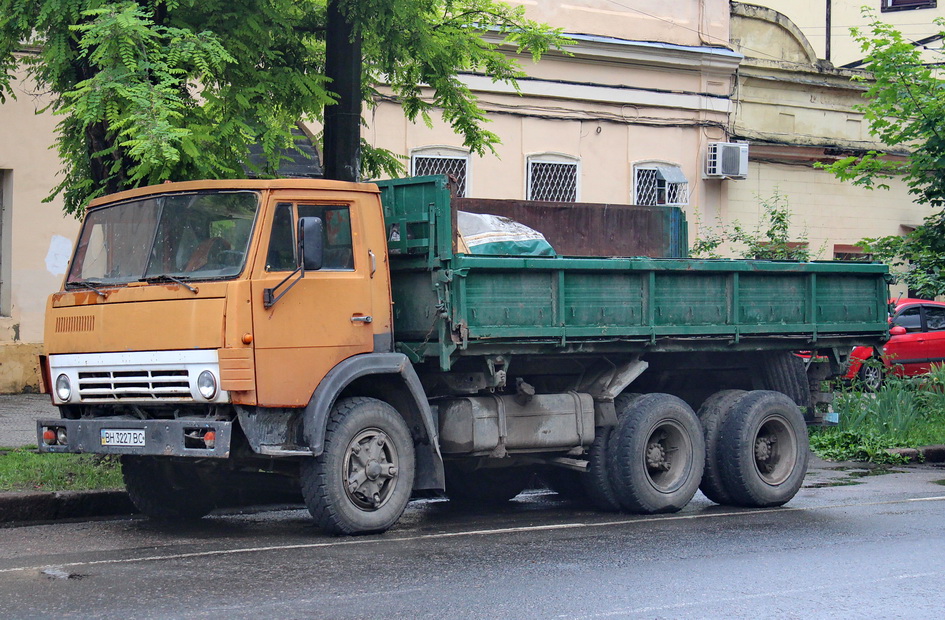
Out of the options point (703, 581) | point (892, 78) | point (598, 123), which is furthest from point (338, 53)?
point (598, 123)

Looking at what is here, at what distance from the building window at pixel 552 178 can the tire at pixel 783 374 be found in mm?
9983

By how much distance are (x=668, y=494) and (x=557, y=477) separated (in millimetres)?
1091

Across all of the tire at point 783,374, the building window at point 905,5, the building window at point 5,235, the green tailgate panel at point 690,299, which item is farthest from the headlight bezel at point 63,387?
the building window at point 905,5

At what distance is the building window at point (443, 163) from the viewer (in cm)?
1945

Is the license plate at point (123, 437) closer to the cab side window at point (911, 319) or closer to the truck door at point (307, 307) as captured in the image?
the truck door at point (307, 307)

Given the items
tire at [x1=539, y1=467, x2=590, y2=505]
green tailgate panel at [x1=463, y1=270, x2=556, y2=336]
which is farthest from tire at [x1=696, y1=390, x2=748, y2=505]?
green tailgate panel at [x1=463, y1=270, x2=556, y2=336]

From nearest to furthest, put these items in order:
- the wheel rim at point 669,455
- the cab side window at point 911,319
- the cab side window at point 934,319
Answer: the wheel rim at point 669,455
the cab side window at point 911,319
the cab side window at point 934,319

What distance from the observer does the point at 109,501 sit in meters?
9.53

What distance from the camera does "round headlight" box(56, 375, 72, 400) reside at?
8.47 metres

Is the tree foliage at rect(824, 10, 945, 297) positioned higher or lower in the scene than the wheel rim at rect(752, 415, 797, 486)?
higher

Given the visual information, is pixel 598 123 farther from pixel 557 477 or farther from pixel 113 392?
pixel 113 392

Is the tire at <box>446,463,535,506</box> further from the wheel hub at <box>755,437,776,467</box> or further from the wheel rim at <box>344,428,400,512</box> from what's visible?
the wheel rim at <box>344,428,400,512</box>

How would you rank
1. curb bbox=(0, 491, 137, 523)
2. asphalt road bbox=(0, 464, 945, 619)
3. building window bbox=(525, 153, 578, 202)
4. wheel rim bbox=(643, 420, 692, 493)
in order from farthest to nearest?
building window bbox=(525, 153, 578, 202)
wheel rim bbox=(643, 420, 692, 493)
curb bbox=(0, 491, 137, 523)
asphalt road bbox=(0, 464, 945, 619)

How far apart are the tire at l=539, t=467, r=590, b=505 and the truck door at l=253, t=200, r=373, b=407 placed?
2.58 metres
